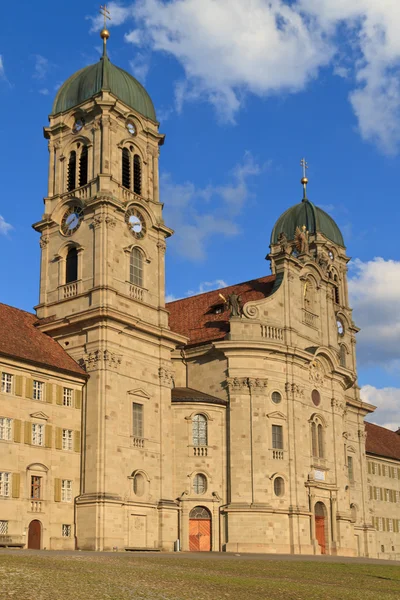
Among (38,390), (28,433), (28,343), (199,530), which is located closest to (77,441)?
(28,433)

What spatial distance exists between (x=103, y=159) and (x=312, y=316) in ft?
67.8

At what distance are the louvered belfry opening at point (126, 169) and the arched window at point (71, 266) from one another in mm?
5999

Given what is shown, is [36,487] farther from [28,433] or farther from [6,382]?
[6,382]

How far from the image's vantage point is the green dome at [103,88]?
190ft

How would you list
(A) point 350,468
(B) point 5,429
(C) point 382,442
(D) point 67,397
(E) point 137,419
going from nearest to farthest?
1. (B) point 5,429
2. (D) point 67,397
3. (E) point 137,419
4. (A) point 350,468
5. (C) point 382,442

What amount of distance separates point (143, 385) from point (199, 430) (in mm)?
5931

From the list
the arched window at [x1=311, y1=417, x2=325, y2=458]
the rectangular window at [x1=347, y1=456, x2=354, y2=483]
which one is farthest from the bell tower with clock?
the rectangular window at [x1=347, y1=456, x2=354, y2=483]

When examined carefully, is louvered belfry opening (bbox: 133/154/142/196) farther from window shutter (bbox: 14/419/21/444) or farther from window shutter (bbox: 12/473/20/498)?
window shutter (bbox: 12/473/20/498)

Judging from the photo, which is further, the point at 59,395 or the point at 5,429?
the point at 59,395

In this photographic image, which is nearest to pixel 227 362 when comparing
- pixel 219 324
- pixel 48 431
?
pixel 219 324

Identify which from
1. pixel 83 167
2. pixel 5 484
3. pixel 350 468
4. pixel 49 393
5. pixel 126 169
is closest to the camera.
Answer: pixel 5 484

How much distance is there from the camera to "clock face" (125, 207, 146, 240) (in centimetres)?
5612

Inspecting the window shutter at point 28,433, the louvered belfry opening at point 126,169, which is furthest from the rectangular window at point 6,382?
the louvered belfry opening at point 126,169

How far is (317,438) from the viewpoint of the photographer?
62594mm
